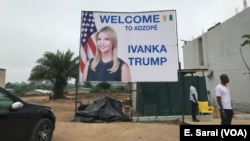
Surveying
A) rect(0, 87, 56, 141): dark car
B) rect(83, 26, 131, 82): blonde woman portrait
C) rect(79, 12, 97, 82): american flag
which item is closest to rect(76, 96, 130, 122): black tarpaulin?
rect(83, 26, 131, 82): blonde woman portrait

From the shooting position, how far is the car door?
6703mm

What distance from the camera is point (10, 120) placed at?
6844mm

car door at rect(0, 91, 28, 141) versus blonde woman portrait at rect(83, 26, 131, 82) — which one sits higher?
blonde woman portrait at rect(83, 26, 131, 82)

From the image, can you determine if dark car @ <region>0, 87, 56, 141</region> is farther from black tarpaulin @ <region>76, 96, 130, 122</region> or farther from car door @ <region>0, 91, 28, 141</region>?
black tarpaulin @ <region>76, 96, 130, 122</region>

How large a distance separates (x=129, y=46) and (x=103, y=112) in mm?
3305

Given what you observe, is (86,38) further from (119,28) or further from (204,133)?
(204,133)

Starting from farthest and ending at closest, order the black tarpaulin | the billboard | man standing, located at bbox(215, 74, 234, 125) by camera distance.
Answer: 1. the billboard
2. the black tarpaulin
3. man standing, located at bbox(215, 74, 234, 125)

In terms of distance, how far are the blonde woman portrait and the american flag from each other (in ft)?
0.61

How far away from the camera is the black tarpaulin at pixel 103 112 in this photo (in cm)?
1333

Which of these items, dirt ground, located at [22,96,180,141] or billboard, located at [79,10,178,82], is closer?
dirt ground, located at [22,96,180,141]

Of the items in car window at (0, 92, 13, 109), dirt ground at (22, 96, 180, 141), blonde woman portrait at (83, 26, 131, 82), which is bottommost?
dirt ground at (22, 96, 180, 141)

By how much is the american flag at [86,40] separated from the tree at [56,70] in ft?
57.2

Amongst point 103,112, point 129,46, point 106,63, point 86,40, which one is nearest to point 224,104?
point 103,112

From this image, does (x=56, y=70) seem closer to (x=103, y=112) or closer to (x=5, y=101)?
(x=103, y=112)
